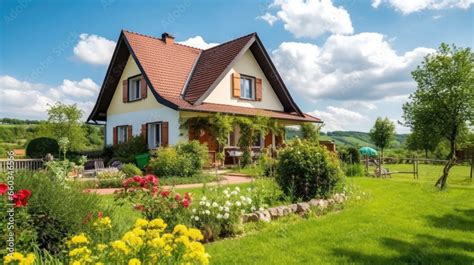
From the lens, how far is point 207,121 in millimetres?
17859

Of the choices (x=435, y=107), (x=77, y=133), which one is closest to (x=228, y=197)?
(x=435, y=107)

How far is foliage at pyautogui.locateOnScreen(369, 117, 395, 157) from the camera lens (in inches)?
1788

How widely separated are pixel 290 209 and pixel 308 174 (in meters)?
1.42

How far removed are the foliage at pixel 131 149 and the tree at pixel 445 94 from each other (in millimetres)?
12376

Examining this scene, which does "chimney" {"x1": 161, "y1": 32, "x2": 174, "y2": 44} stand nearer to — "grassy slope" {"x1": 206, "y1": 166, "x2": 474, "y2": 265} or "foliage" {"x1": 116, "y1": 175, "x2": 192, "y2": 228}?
"grassy slope" {"x1": 206, "y1": 166, "x2": 474, "y2": 265}

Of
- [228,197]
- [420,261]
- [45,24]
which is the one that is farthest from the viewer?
[45,24]

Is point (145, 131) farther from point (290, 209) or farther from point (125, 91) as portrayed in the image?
point (290, 209)

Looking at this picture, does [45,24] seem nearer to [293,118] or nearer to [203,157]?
[203,157]

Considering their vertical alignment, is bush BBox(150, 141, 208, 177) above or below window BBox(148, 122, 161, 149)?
below

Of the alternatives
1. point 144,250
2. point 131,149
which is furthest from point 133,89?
point 144,250

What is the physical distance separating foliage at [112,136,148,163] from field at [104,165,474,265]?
495 inches

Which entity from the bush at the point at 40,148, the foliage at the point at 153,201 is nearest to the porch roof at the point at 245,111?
the bush at the point at 40,148

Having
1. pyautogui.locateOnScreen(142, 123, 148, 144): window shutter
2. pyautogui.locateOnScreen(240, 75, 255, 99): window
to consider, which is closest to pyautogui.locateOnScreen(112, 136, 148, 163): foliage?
pyautogui.locateOnScreen(142, 123, 148, 144): window shutter

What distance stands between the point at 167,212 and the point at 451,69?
11.2 metres
